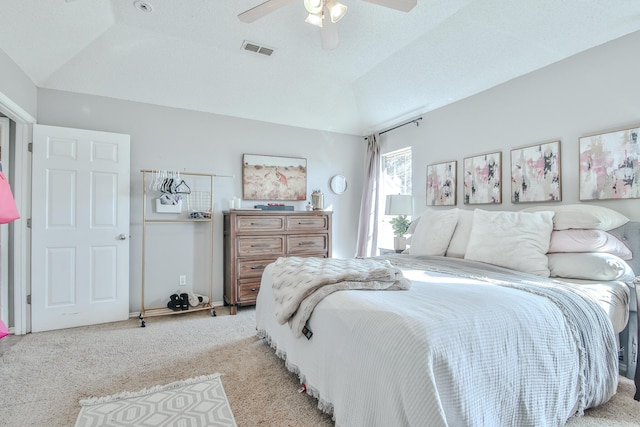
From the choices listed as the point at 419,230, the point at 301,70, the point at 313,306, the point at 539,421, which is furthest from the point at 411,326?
the point at 301,70

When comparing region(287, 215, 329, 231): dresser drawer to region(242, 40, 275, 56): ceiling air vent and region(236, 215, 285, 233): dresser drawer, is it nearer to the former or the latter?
region(236, 215, 285, 233): dresser drawer

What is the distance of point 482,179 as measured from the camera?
338 centimetres

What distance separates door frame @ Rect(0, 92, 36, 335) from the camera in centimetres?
304

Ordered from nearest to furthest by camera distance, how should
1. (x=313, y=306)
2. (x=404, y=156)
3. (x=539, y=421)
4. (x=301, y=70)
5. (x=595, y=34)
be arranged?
(x=539, y=421) < (x=313, y=306) < (x=595, y=34) < (x=301, y=70) < (x=404, y=156)

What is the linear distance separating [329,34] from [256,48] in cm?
138

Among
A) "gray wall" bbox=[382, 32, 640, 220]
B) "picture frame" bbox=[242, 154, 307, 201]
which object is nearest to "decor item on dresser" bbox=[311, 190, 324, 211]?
"picture frame" bbox=[242, 154, 307, 201]

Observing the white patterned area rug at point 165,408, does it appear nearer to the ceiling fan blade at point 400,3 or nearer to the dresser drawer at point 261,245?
the dresser drawer at point 261,245

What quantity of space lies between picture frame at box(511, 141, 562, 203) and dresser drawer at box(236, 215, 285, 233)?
8.58ft

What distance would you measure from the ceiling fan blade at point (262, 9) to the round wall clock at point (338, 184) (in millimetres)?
2976

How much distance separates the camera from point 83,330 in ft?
10.3

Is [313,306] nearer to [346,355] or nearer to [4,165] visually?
[346,355]

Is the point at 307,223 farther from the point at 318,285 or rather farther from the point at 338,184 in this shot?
the point at 318,285

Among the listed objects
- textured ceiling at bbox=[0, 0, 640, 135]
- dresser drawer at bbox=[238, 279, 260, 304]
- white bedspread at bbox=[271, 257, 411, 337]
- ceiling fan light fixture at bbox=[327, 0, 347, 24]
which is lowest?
dresser drawer at bbox=[238, 279, 260, 304]

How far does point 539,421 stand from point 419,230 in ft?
6.44
